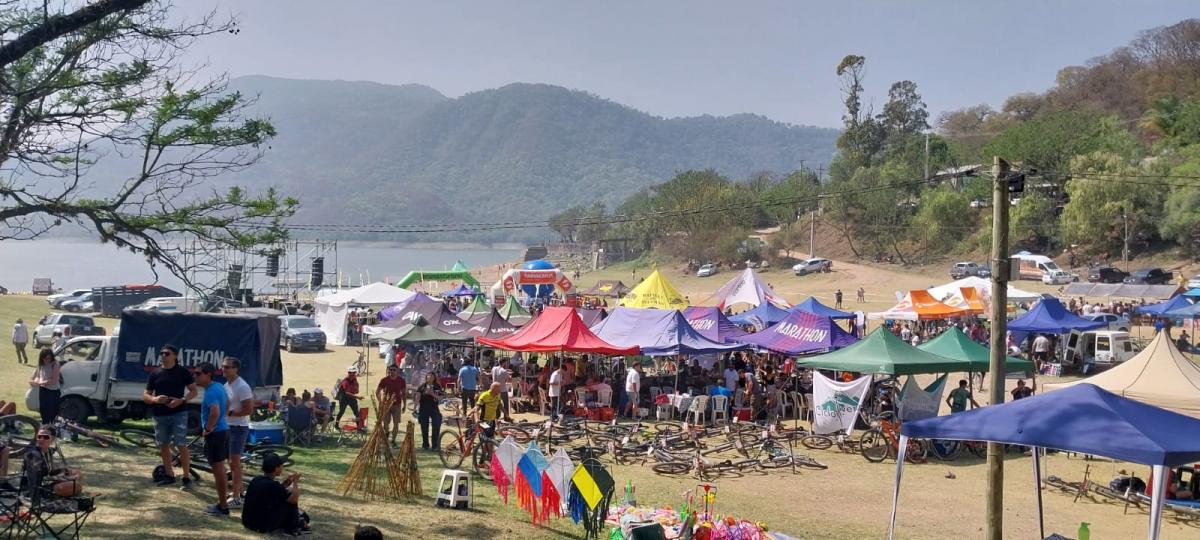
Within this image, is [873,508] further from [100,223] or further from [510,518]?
[100,223]

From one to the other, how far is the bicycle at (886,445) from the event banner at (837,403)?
581mm

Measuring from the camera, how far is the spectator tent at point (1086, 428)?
28.6ft

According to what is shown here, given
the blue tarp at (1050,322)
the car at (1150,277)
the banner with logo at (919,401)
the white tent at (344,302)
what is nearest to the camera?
the banner with logo at (919,401)

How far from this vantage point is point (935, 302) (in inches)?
1264

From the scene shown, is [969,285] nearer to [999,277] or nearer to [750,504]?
[750,504]

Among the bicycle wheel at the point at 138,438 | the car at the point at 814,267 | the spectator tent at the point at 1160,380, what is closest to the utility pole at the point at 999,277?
the spectator tent at the point at 1160,380

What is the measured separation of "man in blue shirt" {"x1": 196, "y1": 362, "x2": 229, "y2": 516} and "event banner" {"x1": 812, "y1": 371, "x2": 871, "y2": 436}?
39.1 ft

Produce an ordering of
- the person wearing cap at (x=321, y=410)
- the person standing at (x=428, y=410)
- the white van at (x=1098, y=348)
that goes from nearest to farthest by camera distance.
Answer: the person standing at (x=428, y=410), the person wearing cap at (x=321, y=410), the white van at (x=1098, y=348)

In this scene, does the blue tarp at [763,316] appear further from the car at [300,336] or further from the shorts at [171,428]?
the shorts at [171,428]

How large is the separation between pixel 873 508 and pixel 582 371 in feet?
36.8

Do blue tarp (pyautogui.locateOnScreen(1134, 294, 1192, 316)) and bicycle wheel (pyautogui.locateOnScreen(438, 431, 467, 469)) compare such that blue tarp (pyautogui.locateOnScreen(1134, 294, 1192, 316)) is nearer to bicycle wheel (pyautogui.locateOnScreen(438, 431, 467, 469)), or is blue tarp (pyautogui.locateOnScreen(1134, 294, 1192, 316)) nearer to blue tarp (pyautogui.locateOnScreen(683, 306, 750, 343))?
blue tarp (pyautogui.locateOnScreen(683, 306, 750, 343))

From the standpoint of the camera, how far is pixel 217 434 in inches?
362

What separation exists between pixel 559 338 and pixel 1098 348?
19.1m

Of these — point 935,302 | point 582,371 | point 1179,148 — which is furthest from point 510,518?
point 1179,148
